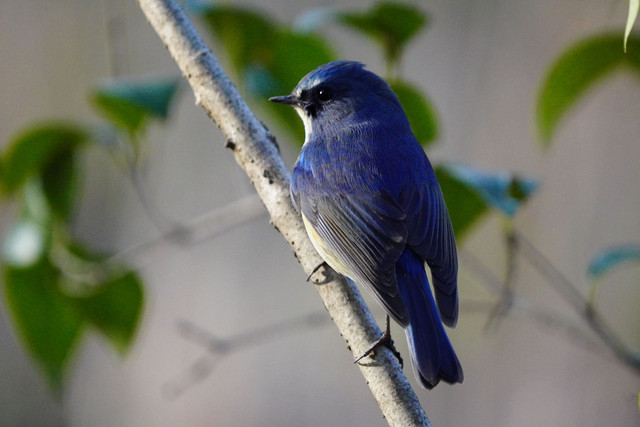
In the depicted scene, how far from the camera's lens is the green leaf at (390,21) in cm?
161

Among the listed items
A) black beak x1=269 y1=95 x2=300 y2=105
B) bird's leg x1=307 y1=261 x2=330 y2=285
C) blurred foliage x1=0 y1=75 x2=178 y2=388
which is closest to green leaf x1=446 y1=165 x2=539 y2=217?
bird's leg x1=307 y1=261 x2=330 y2=285

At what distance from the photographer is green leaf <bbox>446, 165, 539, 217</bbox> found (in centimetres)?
133

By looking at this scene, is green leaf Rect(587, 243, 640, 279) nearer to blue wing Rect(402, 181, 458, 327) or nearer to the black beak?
blue wing Rect(402, 181, 458, 327)

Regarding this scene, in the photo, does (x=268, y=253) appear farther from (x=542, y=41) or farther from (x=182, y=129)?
(x=542, y=41)

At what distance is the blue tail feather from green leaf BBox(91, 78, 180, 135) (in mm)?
628

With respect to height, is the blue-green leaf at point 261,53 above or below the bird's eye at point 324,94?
above

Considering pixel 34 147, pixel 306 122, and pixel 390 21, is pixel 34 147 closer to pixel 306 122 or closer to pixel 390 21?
pixel 306 122

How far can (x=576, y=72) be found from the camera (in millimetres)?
1591

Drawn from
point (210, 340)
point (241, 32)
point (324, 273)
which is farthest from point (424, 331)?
point (210, 340)

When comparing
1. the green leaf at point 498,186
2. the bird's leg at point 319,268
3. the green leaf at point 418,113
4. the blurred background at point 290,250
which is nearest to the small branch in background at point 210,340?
the blurred background at point 290,250

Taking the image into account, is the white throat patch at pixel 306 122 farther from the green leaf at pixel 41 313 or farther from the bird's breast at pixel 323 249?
the green leaf at pixel 41 313

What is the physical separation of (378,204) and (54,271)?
0.92 m

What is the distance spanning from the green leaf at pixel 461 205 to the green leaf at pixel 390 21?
0.35 m

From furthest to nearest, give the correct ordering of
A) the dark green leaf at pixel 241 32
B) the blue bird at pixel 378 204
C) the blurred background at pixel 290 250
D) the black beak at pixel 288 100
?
the blurred background at pixel 290 250 → the dark green leaf at pixel 241 32 → the black beak at pixel 288 100 → the blue bird at pixel 378 204
